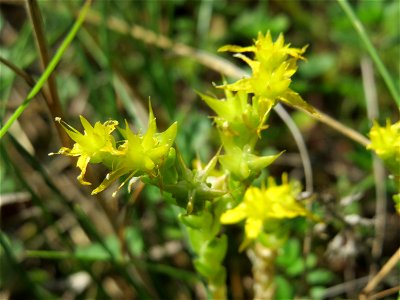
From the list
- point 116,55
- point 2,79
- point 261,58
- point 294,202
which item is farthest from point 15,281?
point 261,58

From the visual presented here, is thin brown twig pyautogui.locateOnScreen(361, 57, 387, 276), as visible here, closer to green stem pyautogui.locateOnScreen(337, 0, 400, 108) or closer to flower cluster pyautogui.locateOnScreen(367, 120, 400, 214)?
green stem pyautogui.locateOnScreen(337, 0, 400, 108)

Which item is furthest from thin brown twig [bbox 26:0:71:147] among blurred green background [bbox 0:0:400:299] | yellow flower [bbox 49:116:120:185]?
yellow flower [bbox 49:116:120:185]

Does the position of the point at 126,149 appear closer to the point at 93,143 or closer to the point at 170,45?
the point at 93,143

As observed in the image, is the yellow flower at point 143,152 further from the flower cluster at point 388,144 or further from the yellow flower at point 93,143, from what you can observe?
the flower cluster at point 388,144

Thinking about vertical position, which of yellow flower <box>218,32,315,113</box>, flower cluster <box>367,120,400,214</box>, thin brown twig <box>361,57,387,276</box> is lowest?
thin brown twig <box>361,57,387,276</box>

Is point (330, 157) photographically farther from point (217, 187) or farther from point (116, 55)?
point (217, 187)

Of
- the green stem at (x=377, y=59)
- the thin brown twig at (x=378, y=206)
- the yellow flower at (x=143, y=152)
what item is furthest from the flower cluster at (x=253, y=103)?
the thin brown twig at (x=378, y=206)
